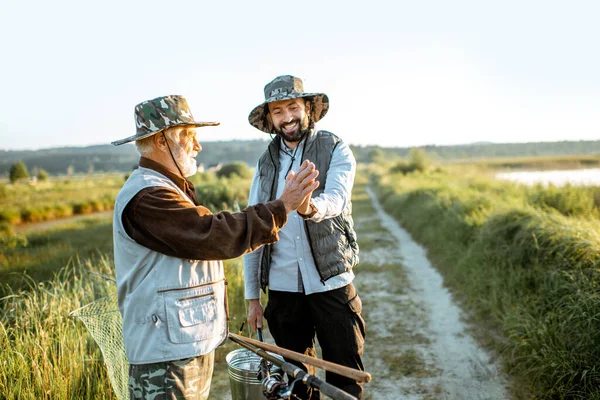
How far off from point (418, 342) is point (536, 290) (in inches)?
53.1

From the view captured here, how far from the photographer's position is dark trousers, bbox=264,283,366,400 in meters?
2.75

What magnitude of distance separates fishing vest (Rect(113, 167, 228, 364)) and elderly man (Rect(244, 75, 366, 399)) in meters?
0.86

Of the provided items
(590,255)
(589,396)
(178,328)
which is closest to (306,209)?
(178,328)

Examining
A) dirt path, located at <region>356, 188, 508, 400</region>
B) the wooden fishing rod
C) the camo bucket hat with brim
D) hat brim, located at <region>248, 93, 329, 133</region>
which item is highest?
hat brim, located at <region>248, 93, 329, 133</region>

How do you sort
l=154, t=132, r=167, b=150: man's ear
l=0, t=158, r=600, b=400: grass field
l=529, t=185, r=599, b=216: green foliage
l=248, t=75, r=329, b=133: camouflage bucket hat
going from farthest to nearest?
l=529, t=185, r=599, b=216: green foliage, l=0, t=158, r=600, b=400: grass field, l=248, t=75, r=329, b=133: camouflage bucket hat, l=154, t=132, r=167, b=150: man's ear

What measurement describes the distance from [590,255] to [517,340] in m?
1.04

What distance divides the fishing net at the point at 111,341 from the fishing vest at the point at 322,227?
0.89m

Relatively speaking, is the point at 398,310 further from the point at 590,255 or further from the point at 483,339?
the point at 590,255

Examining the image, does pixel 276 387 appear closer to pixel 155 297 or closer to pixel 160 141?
pixel 155 297

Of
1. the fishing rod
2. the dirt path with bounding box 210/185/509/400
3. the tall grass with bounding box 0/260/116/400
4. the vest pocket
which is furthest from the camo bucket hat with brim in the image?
the dirt path with bounding box 210/185/509/400

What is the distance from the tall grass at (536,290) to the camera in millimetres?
3779

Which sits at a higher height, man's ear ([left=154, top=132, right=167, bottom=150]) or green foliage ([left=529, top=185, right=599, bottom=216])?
man's ear ([left=154, top=132, right=167, bottom=150])

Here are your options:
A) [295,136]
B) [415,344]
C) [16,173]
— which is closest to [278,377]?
[295,136]

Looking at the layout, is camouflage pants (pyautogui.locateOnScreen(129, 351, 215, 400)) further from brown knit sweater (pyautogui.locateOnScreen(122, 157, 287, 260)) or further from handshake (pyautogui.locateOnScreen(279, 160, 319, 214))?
handshake (pyautogui.locateOnScreen(279, 160, 319, 214))
